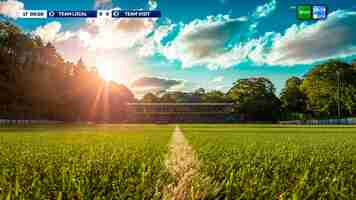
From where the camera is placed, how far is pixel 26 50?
41.5 metres

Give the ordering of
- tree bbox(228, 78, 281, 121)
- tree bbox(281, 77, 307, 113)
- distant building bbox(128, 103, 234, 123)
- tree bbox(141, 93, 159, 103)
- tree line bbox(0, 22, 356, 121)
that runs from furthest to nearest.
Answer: tree bbox(141, 93, 159, 103) < distant building bbox(128, 103, 234, 123) < tree bbox(281, 77, 307, 113) < tree bbox(228, 78, 281, 121) < tree line bbox(0, 22, 356, 121)

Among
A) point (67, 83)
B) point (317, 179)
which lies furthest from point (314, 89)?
point (317, 179)

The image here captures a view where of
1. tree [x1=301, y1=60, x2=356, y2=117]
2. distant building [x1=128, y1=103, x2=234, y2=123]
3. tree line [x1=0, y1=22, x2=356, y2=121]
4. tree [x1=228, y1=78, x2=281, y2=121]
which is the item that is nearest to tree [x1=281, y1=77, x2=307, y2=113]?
tree line [x1=0, y1=22, x2=356, y2=121]

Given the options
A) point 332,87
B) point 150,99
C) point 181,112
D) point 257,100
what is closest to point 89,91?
point 181,112

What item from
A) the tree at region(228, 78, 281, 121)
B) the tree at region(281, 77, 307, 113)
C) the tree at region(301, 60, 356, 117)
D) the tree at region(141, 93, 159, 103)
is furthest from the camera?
the tree at region(141, 93, 159, 103)

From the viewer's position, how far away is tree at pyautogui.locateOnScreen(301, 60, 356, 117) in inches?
2201

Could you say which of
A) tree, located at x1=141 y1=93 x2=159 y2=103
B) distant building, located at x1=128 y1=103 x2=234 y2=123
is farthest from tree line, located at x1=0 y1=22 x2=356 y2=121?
distant building, located at x1=128 y1=103 x2=234 y2=123

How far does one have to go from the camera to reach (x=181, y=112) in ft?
256

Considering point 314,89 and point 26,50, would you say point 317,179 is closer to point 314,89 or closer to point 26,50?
point 26,50

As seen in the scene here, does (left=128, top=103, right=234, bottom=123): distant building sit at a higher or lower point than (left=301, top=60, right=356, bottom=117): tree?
lower

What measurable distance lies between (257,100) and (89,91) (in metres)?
38.2

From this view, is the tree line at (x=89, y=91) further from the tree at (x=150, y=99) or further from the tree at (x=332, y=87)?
the tree at (x=150, y=99)

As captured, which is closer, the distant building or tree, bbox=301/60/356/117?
tree, bbox=301/60/356/117

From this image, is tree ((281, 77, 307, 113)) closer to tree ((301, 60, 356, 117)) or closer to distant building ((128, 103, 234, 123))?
tree ((301, 60, 356, 117))
